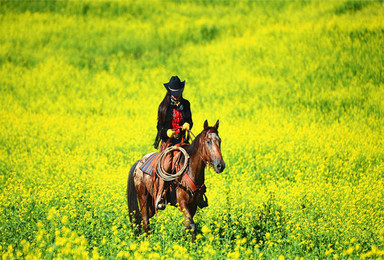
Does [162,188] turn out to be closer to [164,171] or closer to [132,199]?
[164,171]

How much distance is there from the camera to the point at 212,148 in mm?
6066

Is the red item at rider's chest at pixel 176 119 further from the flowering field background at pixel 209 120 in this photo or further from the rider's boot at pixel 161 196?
the flowering field background at pixel 209 120

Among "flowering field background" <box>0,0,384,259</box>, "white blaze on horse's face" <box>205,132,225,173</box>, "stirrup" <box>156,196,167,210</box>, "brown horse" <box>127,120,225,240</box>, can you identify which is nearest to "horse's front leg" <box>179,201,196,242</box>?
"brown horse" <box>127,120,225,240</box>

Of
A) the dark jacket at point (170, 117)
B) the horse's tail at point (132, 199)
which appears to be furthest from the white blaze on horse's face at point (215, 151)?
the horse's tail at point (132, 199)

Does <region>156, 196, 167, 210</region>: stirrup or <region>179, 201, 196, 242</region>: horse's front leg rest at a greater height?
<region>156, 196, 167, 210</region>: stirrup

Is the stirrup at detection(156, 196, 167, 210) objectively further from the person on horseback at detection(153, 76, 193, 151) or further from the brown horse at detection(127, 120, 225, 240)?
the person on horseback at detection(153, 76, 193, 151)

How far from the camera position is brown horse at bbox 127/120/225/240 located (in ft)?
20.1

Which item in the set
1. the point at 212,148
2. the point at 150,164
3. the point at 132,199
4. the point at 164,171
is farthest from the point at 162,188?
the point at 212,148

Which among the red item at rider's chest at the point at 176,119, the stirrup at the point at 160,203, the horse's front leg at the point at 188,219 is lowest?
the horse's front leg at the point at 188,219

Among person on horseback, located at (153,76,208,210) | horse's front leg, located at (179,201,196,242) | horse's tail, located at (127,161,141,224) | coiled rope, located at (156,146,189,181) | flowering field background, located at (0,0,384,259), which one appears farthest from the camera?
horse's tail, located at (127,161,141,224)

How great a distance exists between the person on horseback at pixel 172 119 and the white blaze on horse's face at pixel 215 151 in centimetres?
92

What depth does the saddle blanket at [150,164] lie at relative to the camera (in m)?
7.32

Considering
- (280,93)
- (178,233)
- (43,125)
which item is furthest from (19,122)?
(178,233)

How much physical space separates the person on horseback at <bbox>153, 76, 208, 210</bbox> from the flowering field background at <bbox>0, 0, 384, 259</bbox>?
890mm
